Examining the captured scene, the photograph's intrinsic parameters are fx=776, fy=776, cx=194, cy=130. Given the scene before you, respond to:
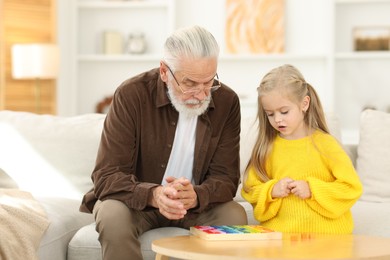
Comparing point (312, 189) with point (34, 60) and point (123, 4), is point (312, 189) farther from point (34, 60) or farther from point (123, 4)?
point (123, 4)

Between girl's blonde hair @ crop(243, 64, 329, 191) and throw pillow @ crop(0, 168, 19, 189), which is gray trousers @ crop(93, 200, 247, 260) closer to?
girl's blonde hair @ crop(243, 64, 329, 191)

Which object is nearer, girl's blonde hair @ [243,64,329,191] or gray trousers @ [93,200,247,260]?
gray trousers @ [93,200,247,260]

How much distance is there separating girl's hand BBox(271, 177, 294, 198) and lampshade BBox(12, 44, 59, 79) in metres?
3.68

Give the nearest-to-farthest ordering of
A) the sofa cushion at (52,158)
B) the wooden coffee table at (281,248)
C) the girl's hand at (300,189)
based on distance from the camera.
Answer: the wooden coffee table at (281,248) < the girl's hand at (300,189) < the sofa cushion at (52,158)

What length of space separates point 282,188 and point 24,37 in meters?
4.16

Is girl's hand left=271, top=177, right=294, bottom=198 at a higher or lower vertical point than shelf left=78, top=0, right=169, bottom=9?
lower

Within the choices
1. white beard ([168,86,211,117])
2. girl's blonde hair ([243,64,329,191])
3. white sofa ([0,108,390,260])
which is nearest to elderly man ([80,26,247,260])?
white beard ([168,86,211,117])

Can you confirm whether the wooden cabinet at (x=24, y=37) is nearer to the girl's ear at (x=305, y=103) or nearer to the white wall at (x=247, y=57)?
the white wall at (x=247, y=57)

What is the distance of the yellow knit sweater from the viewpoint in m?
2.74

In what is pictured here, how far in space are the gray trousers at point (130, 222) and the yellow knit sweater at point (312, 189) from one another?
4.4 inches

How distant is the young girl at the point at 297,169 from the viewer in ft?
9.02

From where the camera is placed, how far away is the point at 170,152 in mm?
2910

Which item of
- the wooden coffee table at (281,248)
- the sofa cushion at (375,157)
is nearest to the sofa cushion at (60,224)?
the wooden coffee table at (281,248)

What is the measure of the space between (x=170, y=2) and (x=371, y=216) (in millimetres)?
3625
